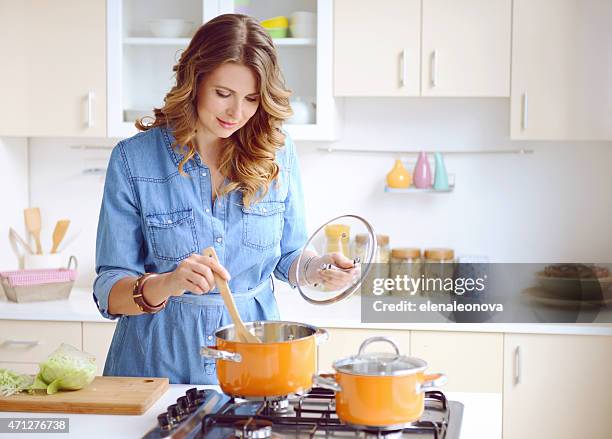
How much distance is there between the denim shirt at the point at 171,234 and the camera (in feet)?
6.20

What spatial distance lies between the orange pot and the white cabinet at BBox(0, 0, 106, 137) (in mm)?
2089

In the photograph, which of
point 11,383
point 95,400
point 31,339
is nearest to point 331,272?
point 95,400

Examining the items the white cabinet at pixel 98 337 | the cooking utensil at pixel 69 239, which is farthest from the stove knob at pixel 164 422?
the cooking utensil at pixel 69 239

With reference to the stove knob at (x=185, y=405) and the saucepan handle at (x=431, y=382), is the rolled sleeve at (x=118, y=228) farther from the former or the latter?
the saucepan handle at (x=431, y=382)

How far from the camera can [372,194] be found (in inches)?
143

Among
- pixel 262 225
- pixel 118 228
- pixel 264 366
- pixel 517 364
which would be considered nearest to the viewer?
pixel 264 366

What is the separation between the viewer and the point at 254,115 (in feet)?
6.45

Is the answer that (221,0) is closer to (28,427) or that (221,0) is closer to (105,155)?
(105,155)

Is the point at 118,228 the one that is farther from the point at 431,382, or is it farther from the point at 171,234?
the point at 431,382

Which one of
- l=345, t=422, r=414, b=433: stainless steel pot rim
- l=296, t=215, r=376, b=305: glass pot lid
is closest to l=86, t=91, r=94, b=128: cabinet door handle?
l=296, t=215, r=376, b=305: glass pot lid

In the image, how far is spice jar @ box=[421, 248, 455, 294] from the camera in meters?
3.41

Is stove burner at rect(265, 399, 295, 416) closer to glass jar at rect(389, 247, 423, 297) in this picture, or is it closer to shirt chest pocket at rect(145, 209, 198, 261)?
shirt chest pocket at rect(145, 209, 198, 261)

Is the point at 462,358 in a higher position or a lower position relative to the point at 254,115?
lower

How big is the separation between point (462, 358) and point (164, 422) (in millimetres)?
1769
